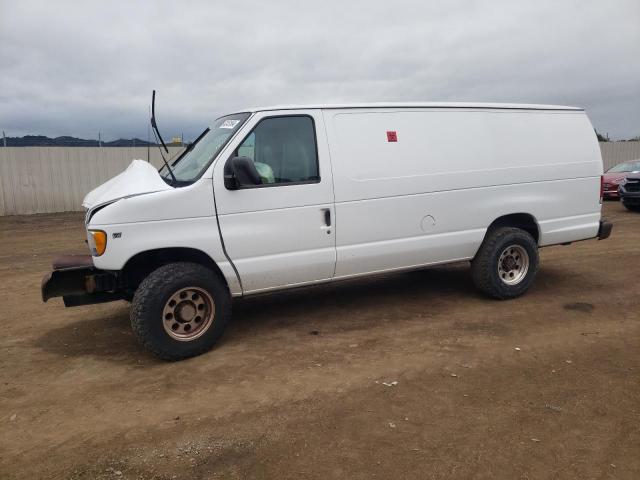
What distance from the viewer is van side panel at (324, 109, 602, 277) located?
5203 millimetres

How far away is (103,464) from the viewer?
309 centimetres

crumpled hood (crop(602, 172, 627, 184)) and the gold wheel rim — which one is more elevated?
crumpled hood (crop(602, 172, 627, 184))

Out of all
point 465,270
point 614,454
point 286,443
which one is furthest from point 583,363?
point 465,270

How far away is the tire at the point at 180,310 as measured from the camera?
443 centimetres

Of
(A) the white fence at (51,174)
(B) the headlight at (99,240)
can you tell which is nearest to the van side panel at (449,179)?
(B) the headlight at (99,240)

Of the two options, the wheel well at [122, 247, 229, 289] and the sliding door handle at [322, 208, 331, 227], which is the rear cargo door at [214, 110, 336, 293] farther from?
the wheel well at [122, 247, 229, 289]

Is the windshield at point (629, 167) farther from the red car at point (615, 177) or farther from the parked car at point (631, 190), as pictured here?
the parked car at point (631, 190)

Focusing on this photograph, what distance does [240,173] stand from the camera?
4.55m

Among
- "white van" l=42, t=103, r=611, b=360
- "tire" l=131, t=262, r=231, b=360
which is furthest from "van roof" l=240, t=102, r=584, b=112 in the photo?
"tire" l=131, t=262, r=231, b=360

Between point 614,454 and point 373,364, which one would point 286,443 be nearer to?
point 373,364

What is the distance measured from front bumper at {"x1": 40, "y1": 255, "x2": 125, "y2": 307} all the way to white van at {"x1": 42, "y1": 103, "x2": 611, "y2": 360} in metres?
0.01

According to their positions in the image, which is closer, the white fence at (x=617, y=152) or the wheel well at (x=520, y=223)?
the wheel well at (x=520, y=223)

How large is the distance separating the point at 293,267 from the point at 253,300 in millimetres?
1730

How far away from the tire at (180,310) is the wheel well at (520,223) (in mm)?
3231
